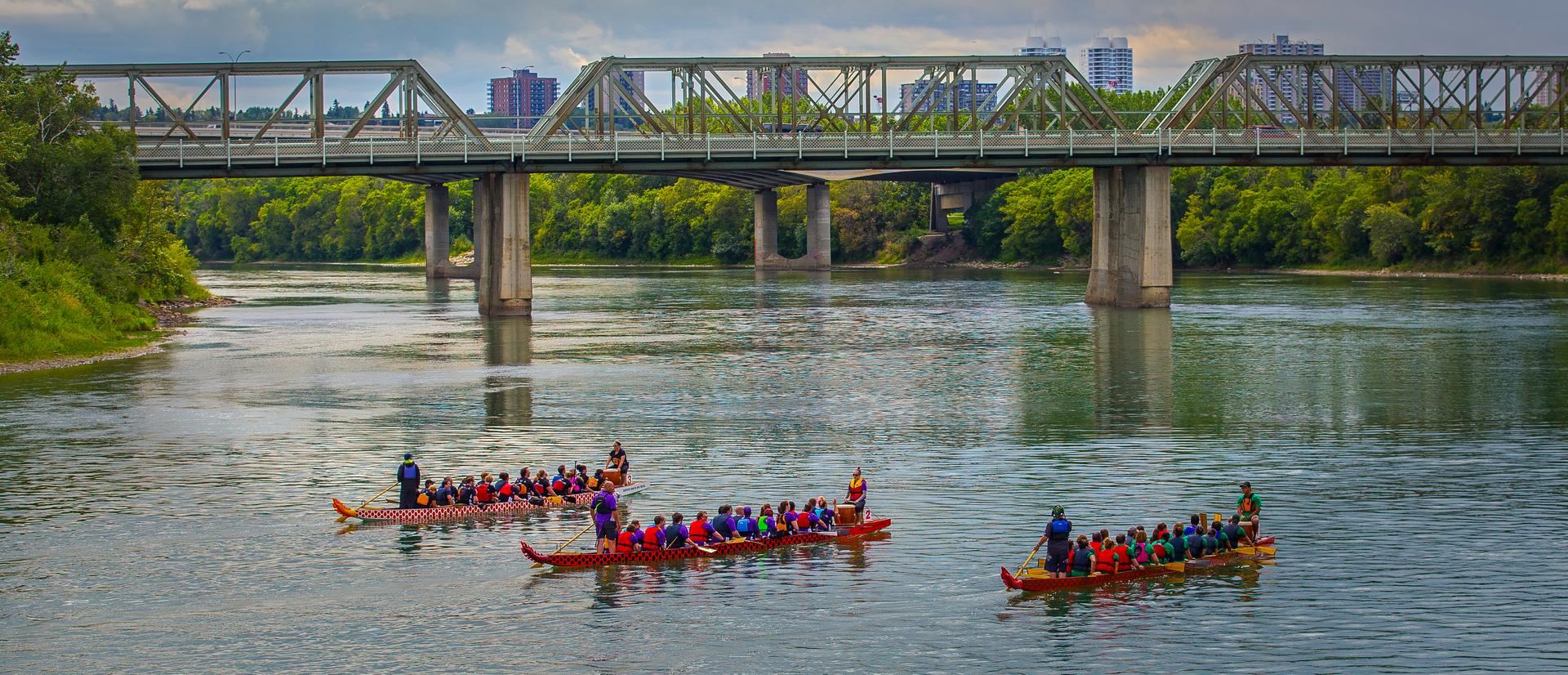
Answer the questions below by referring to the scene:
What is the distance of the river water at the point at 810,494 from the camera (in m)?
34.4

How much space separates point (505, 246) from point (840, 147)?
24.5 metres

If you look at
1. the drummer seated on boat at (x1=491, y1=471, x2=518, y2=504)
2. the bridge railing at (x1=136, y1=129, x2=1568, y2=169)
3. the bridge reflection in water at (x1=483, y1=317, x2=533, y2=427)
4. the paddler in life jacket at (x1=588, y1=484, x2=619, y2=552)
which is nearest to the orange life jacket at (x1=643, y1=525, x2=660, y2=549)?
the paddler in life jacket at (x1=588, y1=484, x2=619, y2=552)

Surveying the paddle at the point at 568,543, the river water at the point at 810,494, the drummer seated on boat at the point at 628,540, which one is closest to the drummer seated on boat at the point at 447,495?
the river water at the point at 810,494

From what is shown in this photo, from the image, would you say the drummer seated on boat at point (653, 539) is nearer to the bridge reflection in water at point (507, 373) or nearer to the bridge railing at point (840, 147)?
the bridge reflection in water at point (507, 373)

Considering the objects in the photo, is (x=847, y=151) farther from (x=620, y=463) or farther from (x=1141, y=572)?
(x=1141, y=572)

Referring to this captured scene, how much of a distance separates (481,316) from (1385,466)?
3159 inches

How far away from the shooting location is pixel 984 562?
4025 cm

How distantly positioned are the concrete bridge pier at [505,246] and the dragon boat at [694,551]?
2954 inches

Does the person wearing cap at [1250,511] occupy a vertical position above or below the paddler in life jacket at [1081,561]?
above

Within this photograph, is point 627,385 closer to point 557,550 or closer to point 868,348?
point 868,348

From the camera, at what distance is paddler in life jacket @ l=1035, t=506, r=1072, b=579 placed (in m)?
38.6

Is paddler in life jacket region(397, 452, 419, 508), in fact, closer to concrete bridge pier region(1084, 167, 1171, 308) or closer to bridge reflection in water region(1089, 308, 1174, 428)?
bridge reflection in water region(1089, 308, 1174, 428)

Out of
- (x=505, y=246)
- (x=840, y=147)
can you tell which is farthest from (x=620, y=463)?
(x=840, y=147)

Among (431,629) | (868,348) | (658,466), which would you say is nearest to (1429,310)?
(868,348)
